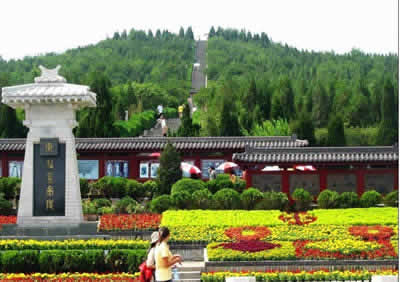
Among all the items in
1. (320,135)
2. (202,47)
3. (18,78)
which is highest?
(202,47)

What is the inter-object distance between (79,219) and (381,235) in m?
7.87

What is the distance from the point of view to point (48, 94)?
21.9 metres

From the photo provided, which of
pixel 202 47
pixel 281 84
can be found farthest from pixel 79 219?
pixel 202 47

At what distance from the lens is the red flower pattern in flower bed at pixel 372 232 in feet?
66.7

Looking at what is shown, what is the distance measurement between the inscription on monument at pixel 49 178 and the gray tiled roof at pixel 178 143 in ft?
37.0

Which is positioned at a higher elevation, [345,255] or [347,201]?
[347,201]

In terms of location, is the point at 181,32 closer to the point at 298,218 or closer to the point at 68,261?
the point at 298,218

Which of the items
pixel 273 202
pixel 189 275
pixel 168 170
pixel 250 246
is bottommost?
pixel 189 275

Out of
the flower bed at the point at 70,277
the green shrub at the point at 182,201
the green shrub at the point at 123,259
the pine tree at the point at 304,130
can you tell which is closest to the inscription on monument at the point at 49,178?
the green shrub at the point at 182,201

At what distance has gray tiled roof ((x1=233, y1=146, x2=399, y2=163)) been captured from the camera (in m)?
28.2

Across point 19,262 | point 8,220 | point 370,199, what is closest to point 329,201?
point 370,199

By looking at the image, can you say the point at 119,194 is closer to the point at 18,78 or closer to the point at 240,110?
the point at 240,110

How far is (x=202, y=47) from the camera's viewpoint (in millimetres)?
125250

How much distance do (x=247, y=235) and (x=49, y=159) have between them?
578 centimetres
